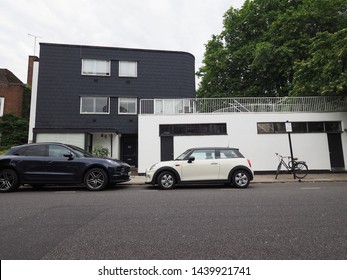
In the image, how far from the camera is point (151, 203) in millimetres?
5988

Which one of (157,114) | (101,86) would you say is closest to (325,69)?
(157,114)

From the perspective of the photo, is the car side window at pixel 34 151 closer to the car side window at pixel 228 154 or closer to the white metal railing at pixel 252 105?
the car side window at pixel 228 154

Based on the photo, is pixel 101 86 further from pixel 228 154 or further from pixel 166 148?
pixel 228 154

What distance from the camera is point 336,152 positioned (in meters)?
14.1

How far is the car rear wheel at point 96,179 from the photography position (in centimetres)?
819

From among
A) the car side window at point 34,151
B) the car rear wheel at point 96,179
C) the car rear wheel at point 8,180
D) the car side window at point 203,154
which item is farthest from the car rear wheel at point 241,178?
the car rear wheel at point 8,180

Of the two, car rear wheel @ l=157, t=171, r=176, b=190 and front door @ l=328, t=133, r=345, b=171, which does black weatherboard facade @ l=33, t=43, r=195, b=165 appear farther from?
front door @ l=328, t=133, r=345, b=171

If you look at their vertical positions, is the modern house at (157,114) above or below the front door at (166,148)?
above

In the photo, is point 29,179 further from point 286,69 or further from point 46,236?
point 286,69

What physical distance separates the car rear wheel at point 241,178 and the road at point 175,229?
236 cm

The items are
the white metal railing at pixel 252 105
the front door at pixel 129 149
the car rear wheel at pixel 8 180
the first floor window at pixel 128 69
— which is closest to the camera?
the car rear wheel at pixel 8 180

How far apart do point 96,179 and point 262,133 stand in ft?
36.2

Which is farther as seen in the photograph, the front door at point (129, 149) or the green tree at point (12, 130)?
the green tree at point (12, 130)
